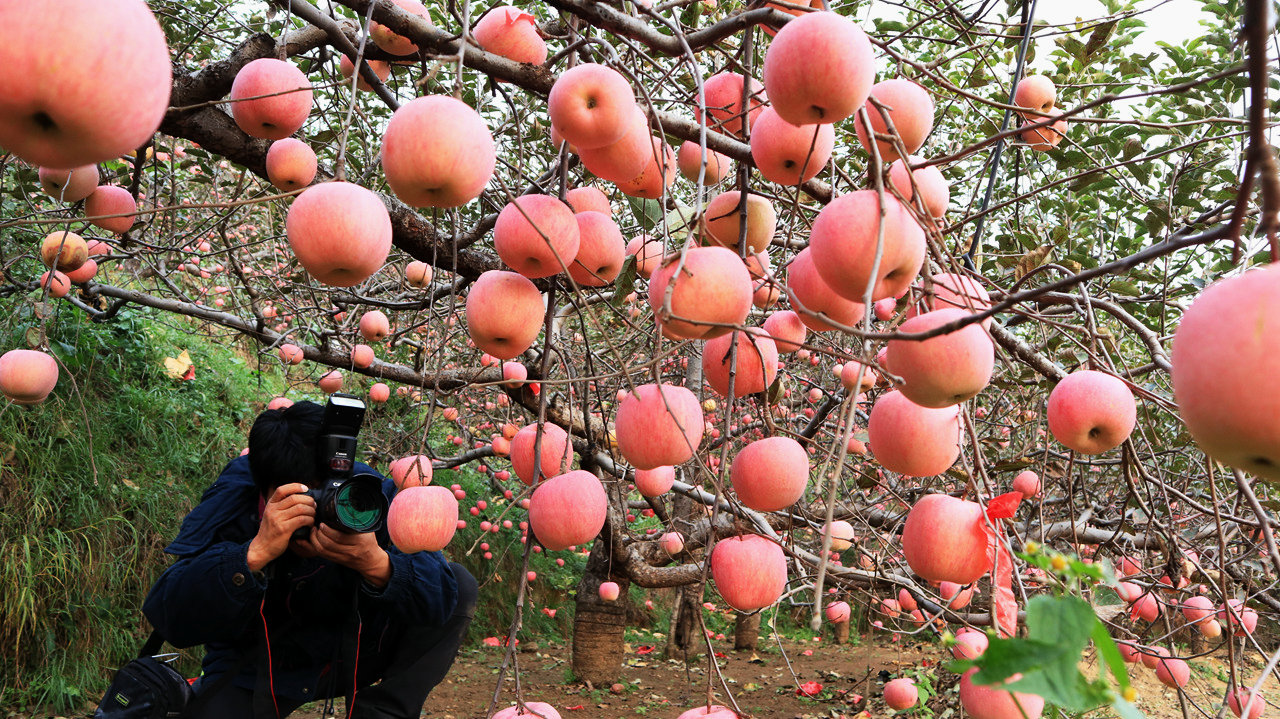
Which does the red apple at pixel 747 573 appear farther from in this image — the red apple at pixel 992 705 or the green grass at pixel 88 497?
the green grass at pixel 88 497

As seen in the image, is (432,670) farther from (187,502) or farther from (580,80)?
(187,502)

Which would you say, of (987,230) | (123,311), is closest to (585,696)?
(987,230)

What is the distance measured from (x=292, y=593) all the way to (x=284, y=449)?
386 millimetres

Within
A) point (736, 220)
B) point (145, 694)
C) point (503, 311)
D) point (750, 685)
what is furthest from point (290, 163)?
point (750, 685)

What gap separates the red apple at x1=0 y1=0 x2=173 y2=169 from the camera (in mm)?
538

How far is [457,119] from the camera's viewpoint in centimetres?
86

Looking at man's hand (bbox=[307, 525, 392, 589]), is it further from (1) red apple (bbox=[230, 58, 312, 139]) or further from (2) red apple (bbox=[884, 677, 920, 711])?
(2) red apple (bbox=[884, 677, 920, 711])

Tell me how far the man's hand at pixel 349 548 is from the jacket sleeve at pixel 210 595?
160mm

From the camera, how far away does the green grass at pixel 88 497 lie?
3873 millimetres

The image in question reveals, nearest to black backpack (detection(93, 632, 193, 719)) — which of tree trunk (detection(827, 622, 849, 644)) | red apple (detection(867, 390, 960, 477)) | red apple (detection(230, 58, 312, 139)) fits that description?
red apple (detection(230, 58, 312, 139))

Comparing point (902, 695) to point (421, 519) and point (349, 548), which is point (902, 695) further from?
point (421, 519)

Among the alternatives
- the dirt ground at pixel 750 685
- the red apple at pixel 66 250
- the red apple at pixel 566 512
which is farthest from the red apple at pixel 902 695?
the red apple at pixel 66 250

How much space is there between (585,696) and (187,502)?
2.80 m

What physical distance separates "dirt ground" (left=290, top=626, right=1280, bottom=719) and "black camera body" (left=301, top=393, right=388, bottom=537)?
2525mm
